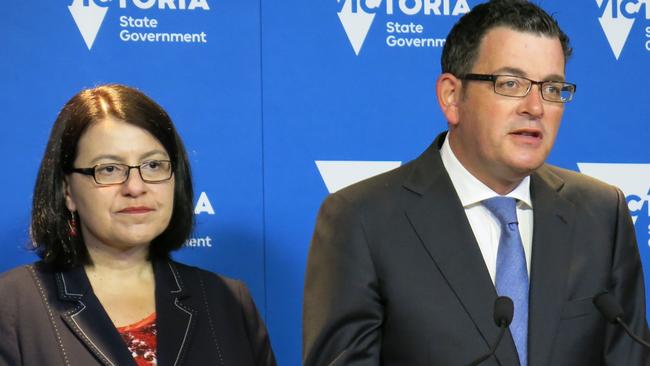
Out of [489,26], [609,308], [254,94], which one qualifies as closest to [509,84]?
[489,26]

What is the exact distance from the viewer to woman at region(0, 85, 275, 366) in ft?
6.86

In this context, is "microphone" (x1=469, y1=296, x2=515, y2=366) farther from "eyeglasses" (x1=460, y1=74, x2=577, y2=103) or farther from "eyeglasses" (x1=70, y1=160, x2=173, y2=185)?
"eyeglasses" (x1=70, y1=160, x2=173, y2=185)

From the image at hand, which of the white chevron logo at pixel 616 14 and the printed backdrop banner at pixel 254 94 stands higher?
the white chevron logo at pixel 616 14

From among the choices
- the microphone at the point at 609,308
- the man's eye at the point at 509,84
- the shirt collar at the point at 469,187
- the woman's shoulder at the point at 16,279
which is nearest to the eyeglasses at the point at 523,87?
the man's eye at the point at 509,84

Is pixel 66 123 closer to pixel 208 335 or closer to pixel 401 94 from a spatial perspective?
pixel 208 335

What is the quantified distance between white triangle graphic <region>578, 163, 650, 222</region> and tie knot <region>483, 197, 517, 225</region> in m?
1.00

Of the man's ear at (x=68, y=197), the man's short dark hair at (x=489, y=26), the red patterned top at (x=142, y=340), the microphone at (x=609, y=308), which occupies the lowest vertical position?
the red patterned top at (x=142, y=340)

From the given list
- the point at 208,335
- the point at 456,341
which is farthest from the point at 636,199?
the point at 208,335

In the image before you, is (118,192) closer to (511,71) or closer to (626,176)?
(511,71)

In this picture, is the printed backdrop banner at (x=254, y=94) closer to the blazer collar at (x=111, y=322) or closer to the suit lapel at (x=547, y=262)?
the blazer collar at (x=111, y=322)

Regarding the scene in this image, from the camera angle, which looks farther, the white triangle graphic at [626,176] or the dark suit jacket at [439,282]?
the white triangle graphic at [626,176]

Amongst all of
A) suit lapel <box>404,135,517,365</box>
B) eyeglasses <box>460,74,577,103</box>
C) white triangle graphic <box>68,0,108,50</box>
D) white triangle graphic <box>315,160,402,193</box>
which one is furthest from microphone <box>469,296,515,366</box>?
white triangle graphic <box>68,0,108,50</box>

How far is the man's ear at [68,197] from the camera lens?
2221 millimetres

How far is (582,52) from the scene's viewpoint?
10.4ft
